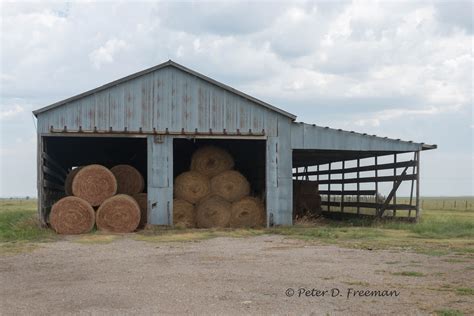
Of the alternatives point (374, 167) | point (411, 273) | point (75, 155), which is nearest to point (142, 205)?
point (75, 155)

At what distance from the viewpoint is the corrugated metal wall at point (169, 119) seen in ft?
61.7

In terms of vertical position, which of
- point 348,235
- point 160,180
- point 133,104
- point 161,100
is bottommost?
point 348,235

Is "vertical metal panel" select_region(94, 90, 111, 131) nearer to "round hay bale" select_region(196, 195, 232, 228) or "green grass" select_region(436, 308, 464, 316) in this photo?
"round hay bale" select_region(196, 195, 232, 228)

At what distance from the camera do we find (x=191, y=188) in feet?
66.3

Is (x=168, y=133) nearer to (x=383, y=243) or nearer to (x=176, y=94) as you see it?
(x=176, y=94)

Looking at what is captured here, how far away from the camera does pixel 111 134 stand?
18844mm

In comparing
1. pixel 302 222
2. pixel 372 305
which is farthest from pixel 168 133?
pixel 372 305

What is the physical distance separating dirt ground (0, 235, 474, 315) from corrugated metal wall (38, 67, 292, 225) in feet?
17.5

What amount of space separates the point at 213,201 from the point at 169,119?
3025 millimetres

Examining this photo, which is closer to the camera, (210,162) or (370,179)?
(210,162)

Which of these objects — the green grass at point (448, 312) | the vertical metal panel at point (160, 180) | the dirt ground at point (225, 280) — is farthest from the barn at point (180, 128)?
the green grass at point (448, 312)

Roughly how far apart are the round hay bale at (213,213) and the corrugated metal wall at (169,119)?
1.28 metres

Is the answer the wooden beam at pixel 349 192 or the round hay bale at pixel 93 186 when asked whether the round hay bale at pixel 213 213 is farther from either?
the wooden beam at pixel 349 192

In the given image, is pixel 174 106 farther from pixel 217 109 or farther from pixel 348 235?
pixel 348 235
